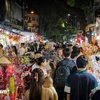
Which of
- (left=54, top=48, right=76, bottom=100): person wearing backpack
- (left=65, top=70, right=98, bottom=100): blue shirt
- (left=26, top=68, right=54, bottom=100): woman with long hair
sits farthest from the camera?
(left=54, top=48, right=76, bottom=100): person wearing backpack

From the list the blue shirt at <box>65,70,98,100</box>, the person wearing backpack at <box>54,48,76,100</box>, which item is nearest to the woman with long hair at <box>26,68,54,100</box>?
the blue shirt at <box>65,70,98,100</box>

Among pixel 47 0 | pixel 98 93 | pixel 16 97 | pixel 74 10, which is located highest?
pixel 47 0

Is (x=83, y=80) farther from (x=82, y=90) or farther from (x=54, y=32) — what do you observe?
(x=54, y=32)

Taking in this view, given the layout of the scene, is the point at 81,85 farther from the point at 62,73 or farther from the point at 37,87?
the point at 62,73

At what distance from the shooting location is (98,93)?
3.15m

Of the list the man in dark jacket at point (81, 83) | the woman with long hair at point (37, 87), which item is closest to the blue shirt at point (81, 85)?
the man in dark jacket at point (81, 83)

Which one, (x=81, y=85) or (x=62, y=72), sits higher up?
(x=62, y=72)

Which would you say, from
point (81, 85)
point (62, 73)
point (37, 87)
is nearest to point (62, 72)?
point (62, 73)

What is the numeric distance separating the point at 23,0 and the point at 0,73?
37.2 meters

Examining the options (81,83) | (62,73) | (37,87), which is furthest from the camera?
(62,73)

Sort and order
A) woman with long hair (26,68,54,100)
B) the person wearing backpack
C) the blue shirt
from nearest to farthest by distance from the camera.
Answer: woman with long hair (26,68,54,100) → the blue shirt → the person wearing backpack

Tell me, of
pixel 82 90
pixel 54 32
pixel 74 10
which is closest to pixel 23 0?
pixel 74 10

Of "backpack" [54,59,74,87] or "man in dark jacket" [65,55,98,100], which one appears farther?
"backpack" [54,59,74,87]

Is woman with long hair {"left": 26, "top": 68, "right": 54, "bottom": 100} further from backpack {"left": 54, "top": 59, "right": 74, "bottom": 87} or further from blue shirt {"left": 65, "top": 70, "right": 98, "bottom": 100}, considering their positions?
backpack {"left": 54, "top": 59, "right": 74, "bottom": 87}
